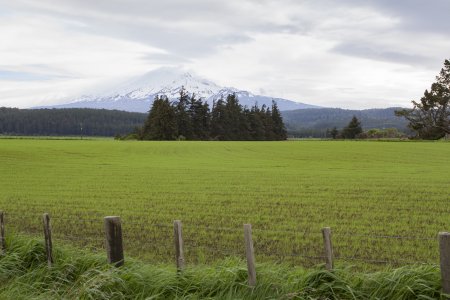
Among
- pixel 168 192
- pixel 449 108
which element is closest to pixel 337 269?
pixel 168 192

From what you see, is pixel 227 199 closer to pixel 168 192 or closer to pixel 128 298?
pixel 168 192

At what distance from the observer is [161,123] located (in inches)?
4808

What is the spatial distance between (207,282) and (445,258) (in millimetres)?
3486

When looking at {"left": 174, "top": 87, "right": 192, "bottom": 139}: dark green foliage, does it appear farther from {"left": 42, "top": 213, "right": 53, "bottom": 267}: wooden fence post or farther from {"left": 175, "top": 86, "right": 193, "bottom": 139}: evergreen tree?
{"left": 42, "top": 213, "right": 53, "bottom": 267}: wooden fence post

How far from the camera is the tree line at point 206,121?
12262cm

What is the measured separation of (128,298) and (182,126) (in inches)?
4728

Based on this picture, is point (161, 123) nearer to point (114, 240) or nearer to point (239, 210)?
point (239, 210)

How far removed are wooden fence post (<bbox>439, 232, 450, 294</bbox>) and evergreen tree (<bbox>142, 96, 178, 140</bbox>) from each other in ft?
380

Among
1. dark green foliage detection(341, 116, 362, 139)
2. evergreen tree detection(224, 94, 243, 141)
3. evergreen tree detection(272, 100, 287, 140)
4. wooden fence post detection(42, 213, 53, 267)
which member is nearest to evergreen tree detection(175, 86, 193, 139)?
evergreen tree detection(224, 94, 243, 141)

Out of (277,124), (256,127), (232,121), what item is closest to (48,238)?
(232,121)

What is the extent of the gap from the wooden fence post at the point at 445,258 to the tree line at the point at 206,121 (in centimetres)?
11579

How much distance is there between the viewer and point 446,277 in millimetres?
6871

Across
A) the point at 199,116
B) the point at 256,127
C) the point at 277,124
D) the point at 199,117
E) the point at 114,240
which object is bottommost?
the point at 114,240

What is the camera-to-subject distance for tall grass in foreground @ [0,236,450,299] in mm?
7289
